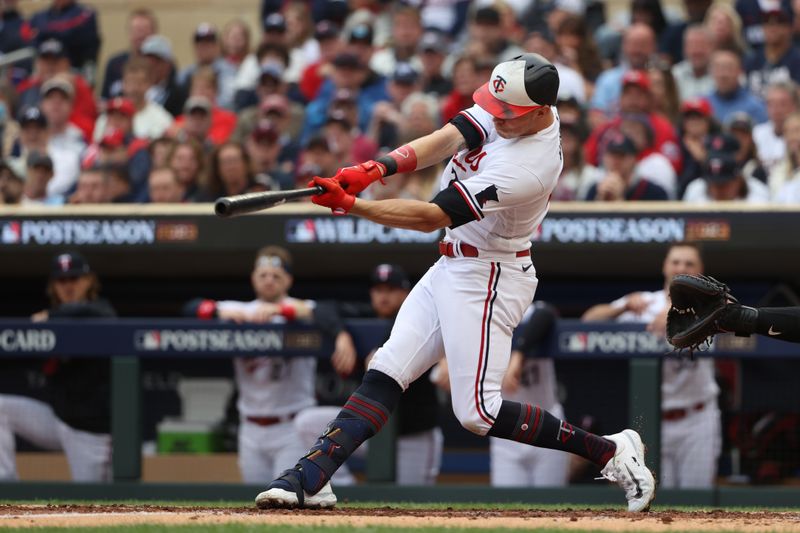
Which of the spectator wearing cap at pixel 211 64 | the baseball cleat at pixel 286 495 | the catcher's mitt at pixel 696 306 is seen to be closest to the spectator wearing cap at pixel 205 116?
the spectator wearing cap at pixel 211 64

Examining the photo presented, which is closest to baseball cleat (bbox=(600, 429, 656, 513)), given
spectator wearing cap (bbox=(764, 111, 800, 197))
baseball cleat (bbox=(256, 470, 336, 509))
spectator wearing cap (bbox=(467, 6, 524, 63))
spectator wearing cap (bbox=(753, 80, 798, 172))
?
baseball cleat (bbox=(256, 470, 336, 509))

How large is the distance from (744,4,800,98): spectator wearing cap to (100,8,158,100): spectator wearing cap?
4785 mm

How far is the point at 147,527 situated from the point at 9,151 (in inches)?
245

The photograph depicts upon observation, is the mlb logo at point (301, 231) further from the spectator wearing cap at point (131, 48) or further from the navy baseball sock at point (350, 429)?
the spectator wearing cap at point (131, 48)

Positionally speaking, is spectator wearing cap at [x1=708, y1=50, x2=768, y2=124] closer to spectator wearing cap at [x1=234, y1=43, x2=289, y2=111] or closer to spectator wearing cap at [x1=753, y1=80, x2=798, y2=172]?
spectator wearing cap at [x1=753, y1=80, x2=798, y2=172]

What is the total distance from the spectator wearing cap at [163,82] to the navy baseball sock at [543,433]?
20.1ft

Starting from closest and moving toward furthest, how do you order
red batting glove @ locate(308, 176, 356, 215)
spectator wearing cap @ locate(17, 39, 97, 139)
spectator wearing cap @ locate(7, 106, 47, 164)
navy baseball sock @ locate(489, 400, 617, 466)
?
red batting glove @ locate(308, 176, 356, 215) → navy baseball sock @ locate(489, 400, 617, 466) → spectator wearing cap @ locate(7, 106, 47, 164) → spectator wearing cap @ locate(17, 39, 97, 139)

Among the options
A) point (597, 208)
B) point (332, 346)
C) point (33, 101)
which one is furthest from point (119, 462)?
point (33, 101)

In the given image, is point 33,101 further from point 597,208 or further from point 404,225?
point 404,225

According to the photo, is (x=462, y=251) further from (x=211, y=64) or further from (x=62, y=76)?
(x=62, y=76)

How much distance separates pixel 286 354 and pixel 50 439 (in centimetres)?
133

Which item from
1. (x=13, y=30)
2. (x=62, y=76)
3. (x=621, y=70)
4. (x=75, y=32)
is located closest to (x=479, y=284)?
(x=621, y=70)

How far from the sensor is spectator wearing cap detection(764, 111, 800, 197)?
7598mm

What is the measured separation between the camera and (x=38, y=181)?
28.7 feet
